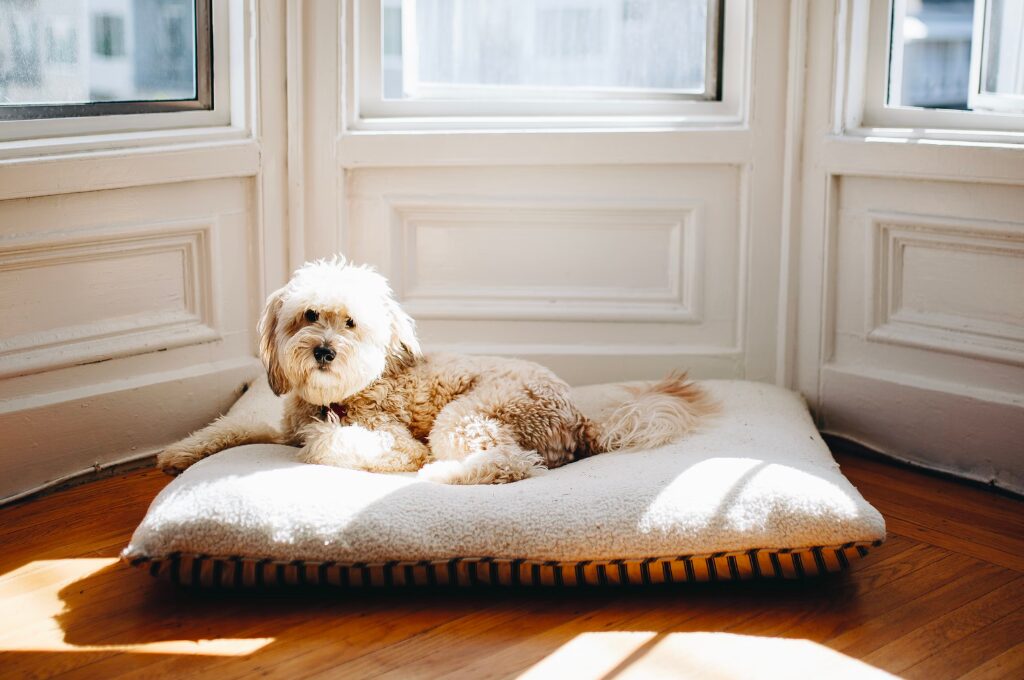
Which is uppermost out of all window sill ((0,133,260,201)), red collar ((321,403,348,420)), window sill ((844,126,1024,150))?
window sill ((844,126,1024,150))

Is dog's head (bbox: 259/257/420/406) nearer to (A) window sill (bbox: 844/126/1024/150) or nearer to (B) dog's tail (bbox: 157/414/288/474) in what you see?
(B) dog's tail (bbox: 157/414/288/474)

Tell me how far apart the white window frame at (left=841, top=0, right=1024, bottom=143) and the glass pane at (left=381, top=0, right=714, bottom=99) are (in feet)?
1.49

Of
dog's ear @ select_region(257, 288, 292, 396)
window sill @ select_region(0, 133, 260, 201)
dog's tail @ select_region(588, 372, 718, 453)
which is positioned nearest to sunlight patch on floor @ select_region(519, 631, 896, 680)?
dog's tail @ select_region(588, 372, 718, 453)

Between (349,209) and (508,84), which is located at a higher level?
(508,84)

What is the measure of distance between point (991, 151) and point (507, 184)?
52.2 inches

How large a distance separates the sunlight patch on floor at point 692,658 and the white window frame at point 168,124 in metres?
1.80

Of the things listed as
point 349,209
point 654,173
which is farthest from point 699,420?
point 349,209

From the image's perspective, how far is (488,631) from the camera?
2070 millimetres

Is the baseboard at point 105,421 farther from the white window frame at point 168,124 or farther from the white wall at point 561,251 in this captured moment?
the white window frame at point 168,124

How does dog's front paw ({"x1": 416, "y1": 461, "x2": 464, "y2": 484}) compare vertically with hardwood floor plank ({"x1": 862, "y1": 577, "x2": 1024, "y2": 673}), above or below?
Result: above

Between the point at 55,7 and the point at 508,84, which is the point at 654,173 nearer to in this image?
the point at 508,84

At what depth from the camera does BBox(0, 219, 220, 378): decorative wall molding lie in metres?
2.76

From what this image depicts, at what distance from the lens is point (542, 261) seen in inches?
132

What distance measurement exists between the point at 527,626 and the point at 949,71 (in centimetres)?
204
